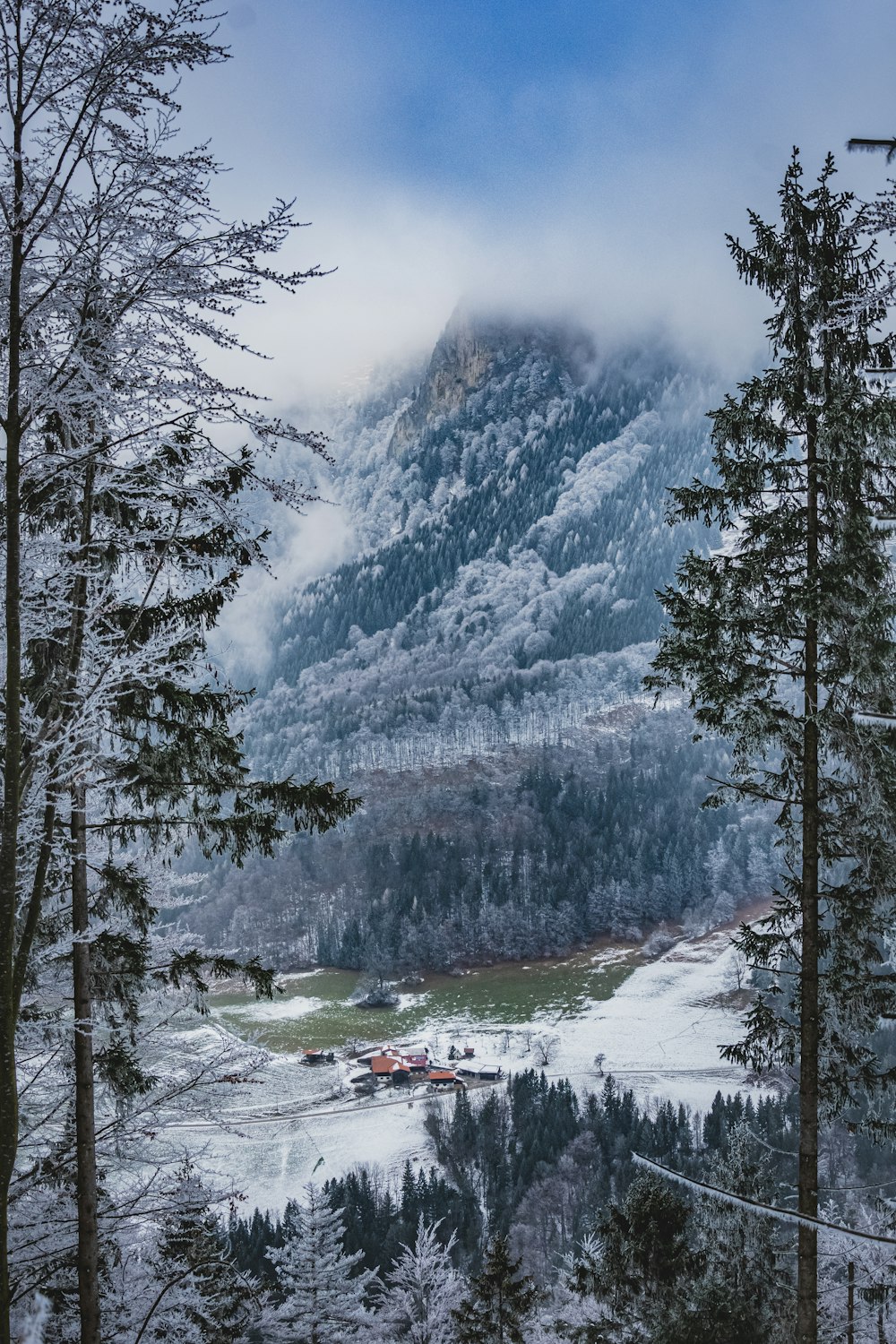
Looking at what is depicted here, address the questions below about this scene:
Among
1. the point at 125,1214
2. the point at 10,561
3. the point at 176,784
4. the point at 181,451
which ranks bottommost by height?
the point at 125,1214

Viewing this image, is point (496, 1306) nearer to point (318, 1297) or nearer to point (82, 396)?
point (318, 1297)

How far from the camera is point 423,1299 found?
76.6 feet

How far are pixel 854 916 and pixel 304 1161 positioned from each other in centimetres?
7310

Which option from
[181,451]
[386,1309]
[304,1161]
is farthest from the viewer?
Result: [304,1161]

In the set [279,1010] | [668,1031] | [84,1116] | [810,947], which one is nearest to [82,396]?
[84,1116]

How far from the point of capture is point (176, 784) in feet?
22.7

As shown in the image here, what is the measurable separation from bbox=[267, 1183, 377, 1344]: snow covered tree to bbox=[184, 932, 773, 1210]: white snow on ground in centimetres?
2850

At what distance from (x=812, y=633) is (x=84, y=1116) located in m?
7.22

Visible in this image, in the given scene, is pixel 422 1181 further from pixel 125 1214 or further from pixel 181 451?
pixel 181 451

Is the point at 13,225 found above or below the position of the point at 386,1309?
above

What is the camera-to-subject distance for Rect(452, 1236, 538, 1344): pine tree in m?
19.7

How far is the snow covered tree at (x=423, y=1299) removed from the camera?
22953 mm

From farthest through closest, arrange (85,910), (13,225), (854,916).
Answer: (854,916) < (85,910) < (13,225)

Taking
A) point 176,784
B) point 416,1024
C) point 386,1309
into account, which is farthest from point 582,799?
point 176,784
